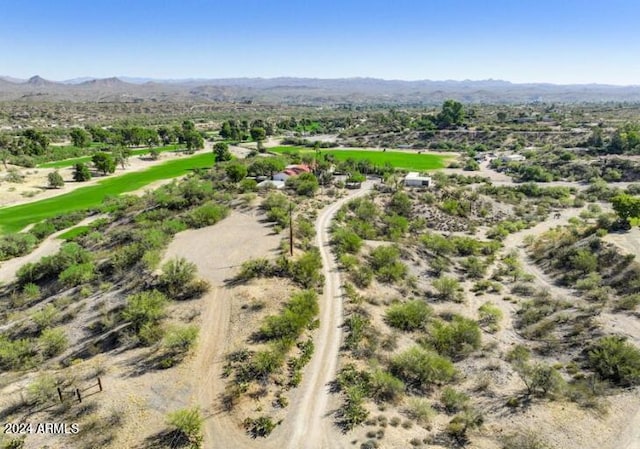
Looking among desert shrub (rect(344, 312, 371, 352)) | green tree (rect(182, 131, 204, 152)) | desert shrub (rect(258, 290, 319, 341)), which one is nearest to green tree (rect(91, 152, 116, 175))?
green tree (rect(182, 131, 204, 152))

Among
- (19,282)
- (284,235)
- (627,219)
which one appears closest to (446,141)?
(627,219)

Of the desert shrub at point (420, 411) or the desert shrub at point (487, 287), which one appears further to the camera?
the desert shrub at point (487, 287)

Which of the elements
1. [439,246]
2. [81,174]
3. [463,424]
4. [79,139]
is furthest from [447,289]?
[79,139]

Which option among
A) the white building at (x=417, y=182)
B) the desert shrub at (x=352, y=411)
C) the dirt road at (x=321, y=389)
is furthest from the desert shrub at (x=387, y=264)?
the white building at (x=417, y=182)

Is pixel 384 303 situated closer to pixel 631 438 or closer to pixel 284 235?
pixel 284 235

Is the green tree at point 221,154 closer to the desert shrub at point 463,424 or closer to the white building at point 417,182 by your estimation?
the white building at point 417,182

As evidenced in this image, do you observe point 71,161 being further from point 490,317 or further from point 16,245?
point 490,317

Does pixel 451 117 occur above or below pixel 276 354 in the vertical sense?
above
